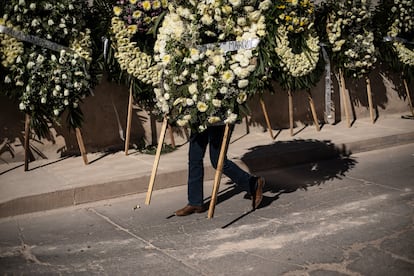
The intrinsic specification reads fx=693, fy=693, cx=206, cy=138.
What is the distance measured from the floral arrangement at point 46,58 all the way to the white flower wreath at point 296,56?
288 cm

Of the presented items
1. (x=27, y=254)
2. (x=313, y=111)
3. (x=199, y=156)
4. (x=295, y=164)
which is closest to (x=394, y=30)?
(x=313, y=111)

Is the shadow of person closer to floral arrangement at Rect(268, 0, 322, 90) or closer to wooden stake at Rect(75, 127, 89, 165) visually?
floral arrangement at Rect(268, 0, 322, 90)

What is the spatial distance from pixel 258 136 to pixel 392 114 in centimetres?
343

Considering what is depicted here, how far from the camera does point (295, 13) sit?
385 inches

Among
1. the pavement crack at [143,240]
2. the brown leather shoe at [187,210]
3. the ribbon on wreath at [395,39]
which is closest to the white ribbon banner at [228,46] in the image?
the brown leather shoe at [187,210]

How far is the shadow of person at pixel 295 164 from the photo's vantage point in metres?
8.15

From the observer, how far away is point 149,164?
865 cm

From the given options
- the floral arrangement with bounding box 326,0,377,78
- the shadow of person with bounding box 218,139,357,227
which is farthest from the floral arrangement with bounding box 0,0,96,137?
the floral arrangement with bounding box 326,0,377,78

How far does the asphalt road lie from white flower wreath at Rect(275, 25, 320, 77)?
229 centimetres

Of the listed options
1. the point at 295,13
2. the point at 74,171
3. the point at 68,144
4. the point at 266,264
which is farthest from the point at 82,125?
the point at 266,264

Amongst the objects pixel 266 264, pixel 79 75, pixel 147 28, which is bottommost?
pixel 266 264

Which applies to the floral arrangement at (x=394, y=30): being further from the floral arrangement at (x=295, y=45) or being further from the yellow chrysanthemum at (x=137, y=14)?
the yellow chrysanthemum at (x=137, y=14)

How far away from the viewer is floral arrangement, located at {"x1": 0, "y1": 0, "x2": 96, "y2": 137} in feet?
25.7

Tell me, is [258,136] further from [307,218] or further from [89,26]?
[307,218]
